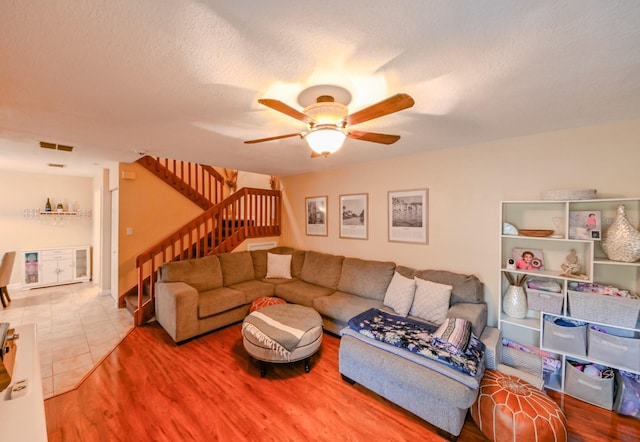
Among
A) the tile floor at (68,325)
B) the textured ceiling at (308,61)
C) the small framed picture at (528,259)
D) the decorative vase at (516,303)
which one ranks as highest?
the textured ceiling at (308,61)

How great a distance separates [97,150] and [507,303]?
16.7ft

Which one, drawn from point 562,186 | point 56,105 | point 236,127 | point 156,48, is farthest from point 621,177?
point 56,105

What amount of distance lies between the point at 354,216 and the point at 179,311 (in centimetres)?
267

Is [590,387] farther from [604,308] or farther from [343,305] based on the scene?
[343,305]

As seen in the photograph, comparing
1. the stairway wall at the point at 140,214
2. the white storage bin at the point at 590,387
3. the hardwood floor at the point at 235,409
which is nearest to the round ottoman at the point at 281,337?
the hardwood floor at the point at 235,409

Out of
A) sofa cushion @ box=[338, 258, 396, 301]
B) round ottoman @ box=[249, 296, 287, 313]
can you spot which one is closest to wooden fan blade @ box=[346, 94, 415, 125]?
sofa cushion @ box=[338, 258, 396, 301]

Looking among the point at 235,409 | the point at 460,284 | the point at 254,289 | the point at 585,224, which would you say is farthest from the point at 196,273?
the point at 585,224

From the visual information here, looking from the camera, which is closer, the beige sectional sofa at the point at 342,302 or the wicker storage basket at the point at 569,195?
the beige sectional sofa at the point at 342,302

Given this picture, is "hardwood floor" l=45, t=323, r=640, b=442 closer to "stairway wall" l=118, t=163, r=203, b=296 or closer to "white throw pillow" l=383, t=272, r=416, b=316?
"white throw pillow" l=383, t=272, r=416, b=316

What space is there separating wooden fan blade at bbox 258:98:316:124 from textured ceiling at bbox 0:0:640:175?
0.68 ft

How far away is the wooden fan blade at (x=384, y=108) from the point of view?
1274 millimetres

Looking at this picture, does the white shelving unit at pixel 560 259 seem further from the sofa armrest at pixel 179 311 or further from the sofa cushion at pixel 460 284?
the sofa armrest at pixel 179 311

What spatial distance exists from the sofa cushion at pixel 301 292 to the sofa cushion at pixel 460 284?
4.69 feet

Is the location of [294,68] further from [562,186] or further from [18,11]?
[562,186]
